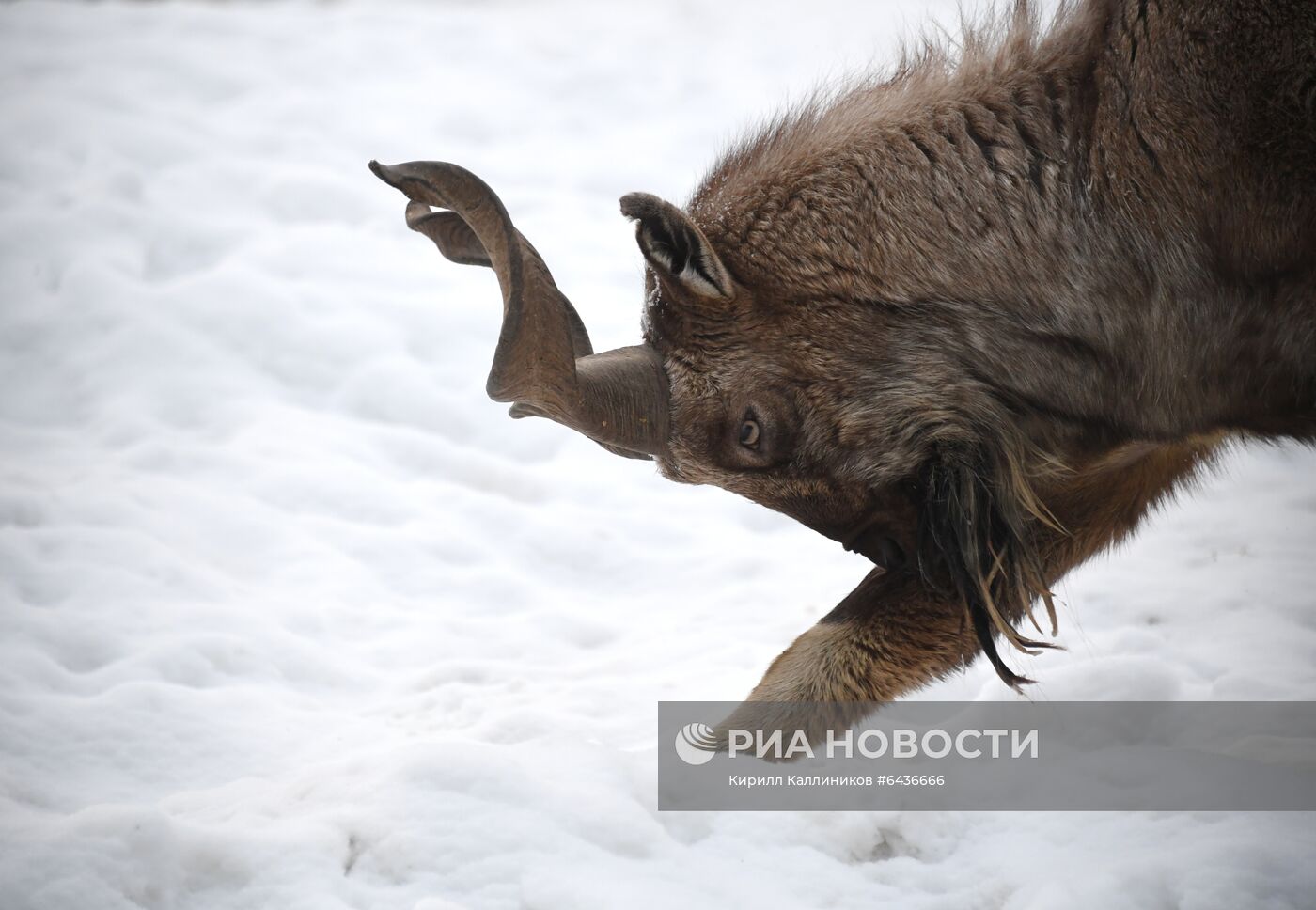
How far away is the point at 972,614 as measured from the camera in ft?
9.86

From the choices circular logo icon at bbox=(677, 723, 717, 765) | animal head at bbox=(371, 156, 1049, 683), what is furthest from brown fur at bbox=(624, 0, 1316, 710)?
circular logo icon at bbox=(677, 723, 717, 765)

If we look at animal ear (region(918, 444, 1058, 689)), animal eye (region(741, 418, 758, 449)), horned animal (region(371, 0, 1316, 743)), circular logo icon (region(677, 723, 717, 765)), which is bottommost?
circular logo icon (region(677, 723, 717, 765))

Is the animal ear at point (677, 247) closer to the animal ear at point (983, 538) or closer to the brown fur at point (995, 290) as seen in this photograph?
the brown fur at point (995, 290)

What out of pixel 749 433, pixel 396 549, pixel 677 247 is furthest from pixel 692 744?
pixel 396 549

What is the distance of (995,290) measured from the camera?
2.89 m

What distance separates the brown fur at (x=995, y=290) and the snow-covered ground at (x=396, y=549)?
0.68 m

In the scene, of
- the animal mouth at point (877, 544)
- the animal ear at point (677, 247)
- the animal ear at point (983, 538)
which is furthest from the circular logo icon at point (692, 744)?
the animal ear at point (677, 247)

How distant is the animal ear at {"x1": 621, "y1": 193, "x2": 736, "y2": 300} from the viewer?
276 centimetres

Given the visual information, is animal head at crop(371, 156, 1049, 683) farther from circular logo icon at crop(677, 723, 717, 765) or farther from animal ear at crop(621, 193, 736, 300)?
circular logo icon at crop(677, 723, 717, 765)

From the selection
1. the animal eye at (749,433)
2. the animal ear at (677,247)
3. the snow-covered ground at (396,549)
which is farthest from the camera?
the snow-covered ground at (396,549)

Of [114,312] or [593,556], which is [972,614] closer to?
[593,556]

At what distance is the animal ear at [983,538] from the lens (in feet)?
9.48

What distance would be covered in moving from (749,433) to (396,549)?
2.50 m

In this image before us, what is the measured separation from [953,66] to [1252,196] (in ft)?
2.68
